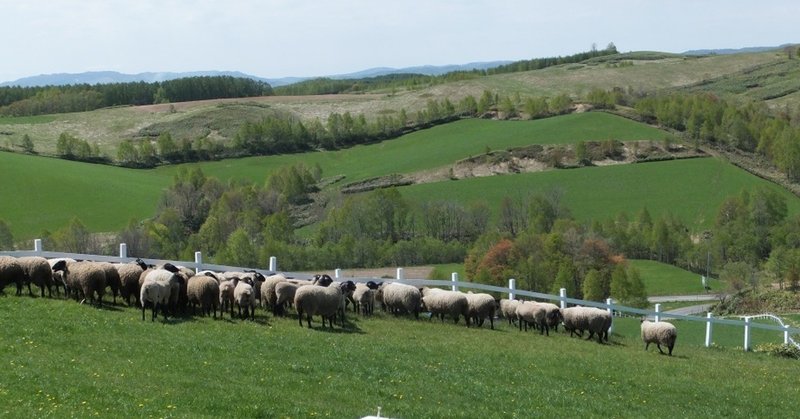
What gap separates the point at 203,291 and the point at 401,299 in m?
7.76

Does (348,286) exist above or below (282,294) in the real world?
below

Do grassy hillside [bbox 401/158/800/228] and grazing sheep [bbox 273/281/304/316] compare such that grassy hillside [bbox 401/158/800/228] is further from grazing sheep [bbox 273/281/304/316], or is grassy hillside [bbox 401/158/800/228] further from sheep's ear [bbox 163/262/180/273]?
sheep's ear [bbox 163/262/180/273]

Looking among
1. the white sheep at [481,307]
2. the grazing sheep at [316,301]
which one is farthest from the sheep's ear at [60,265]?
the white sheep at [481,307]

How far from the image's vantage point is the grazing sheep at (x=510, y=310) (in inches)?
1264

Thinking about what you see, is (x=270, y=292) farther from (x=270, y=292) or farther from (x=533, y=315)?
(x=533, y=315)

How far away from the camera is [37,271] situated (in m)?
25.2

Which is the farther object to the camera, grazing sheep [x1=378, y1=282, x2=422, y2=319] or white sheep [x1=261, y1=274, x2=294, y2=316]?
grazing sheep [x1=378, y1=282, x2=422, y2=319]

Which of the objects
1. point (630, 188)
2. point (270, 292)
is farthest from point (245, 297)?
point (630, 188)

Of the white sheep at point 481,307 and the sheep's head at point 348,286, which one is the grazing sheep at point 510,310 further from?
the sheep's head at point 348,286

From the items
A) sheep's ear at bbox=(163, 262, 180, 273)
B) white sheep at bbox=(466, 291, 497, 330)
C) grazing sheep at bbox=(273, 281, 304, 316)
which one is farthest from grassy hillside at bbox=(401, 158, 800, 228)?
sheep's ear at bbox=(163, 262, 180, 273)

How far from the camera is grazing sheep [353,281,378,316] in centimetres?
2941

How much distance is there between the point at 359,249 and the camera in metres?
105

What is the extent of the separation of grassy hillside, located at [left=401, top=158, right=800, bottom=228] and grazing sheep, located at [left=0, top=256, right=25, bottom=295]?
308 feet

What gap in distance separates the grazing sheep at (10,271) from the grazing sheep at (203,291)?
4.92 m
